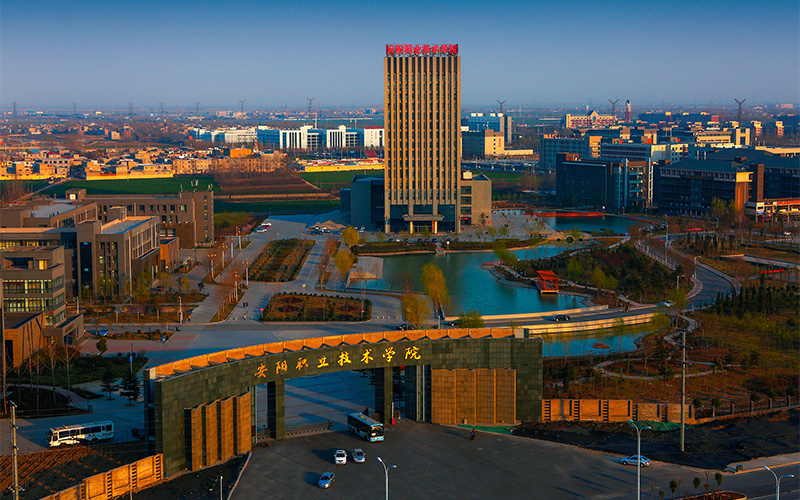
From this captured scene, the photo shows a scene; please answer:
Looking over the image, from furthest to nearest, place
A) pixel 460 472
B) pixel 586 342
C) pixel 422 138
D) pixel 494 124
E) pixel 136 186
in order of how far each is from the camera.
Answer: pixel 494 124 < pixel 136 186 < pixel 422 138 < pixel 586 342 < pixel 460 472

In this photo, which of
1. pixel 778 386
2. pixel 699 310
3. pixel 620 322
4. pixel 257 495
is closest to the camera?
pixel 257 495

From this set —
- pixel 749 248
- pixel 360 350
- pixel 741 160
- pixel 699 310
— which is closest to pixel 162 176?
pixel 741 160

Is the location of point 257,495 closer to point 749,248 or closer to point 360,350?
point 360,350

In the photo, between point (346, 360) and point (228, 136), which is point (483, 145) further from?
point (346, 360)

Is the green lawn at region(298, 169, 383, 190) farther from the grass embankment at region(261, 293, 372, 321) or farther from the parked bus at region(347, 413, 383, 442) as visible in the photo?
the parked bus at region(347, 413, 383, 442)

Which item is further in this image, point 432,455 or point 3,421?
point 3,421

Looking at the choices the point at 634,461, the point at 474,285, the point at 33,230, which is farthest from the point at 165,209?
the point at 634,461
